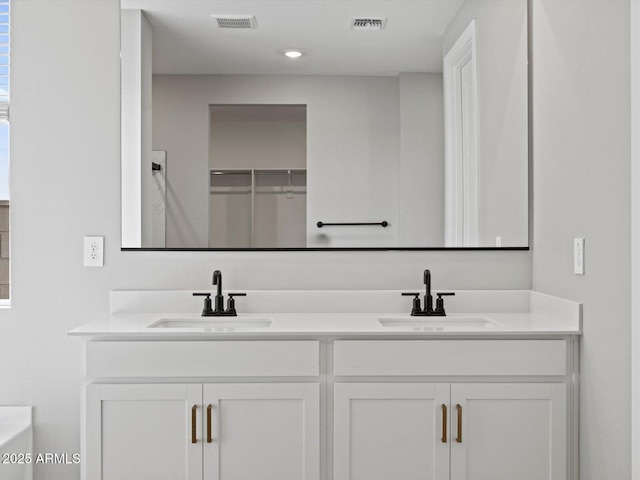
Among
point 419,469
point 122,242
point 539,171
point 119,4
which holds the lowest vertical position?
point 419,469

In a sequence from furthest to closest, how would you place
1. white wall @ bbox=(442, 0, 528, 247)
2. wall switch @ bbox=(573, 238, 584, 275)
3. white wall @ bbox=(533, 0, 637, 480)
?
white wall @ bbox=(442, 0, 528, 247) < wall switch @ bbox=(573, 238, 584, 275) < white wall @ bbox=(533, 0, 637, 480)

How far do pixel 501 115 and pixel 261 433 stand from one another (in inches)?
58.7

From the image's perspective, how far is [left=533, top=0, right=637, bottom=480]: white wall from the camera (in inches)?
62.2

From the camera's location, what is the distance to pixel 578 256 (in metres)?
1.85

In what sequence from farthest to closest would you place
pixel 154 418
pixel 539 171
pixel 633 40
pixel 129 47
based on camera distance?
pixel 129 47 → pixel 539 171 → pixel 154 418 → pixel 633 40

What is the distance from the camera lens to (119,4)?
2.35 meters

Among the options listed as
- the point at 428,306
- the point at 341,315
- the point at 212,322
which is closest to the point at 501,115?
the point at 428,306

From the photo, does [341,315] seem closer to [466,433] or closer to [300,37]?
[466,433]

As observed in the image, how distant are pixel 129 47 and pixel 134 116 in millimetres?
277

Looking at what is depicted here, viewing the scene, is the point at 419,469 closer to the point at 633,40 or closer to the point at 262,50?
the point at 633,40

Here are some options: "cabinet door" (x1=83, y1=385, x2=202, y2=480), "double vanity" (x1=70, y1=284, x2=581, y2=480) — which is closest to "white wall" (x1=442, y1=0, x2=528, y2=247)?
"double vanity" (x1=70, y1=284, x2=581, y2=480)

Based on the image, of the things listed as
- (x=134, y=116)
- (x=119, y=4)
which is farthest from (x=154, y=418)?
(x=119, y=4)

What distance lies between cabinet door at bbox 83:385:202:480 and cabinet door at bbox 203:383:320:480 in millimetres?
56

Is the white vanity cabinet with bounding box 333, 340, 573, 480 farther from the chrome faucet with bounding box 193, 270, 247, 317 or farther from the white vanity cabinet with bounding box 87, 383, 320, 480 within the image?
the chrome faucet with bounding box 193, 270, 247, 317
